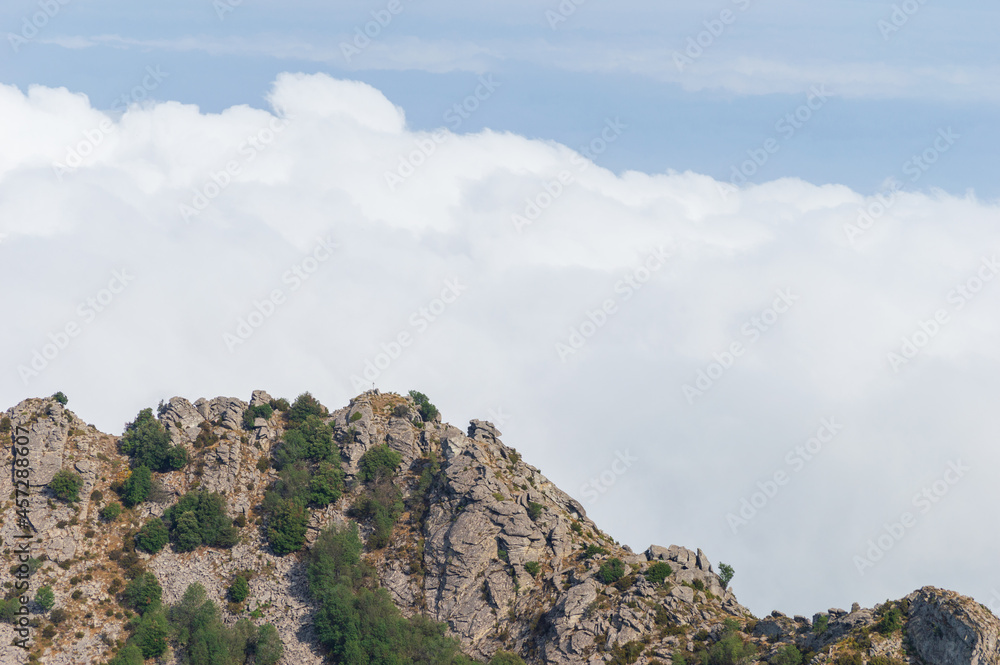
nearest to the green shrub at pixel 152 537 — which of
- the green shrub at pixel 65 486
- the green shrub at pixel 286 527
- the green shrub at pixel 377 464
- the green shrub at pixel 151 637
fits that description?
the green shrub at pixel 65 486

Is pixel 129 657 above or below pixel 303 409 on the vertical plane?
below

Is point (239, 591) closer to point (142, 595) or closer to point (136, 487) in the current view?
point (142, 595)

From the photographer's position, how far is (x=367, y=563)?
139 meters

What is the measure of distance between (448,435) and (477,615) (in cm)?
3265

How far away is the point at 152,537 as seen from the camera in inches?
5389

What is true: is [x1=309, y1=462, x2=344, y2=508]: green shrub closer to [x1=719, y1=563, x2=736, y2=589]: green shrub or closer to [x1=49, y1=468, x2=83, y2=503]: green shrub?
[x1=49, y1=468, x2=83, y2=503]: green shrub

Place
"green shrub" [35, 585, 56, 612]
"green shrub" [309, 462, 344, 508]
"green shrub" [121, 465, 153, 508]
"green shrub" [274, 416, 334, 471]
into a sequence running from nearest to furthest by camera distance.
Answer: "green shrub" [35, 585, 56, 612] < "green shrub" [121, 465, 153, 508] < "green shrub" [309, 462, 344, 508] < "green shrub" [274, 416, 334, 471]

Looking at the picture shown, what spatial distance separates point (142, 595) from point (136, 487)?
1804cm

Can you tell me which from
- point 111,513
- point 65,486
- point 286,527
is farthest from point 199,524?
point 65,486

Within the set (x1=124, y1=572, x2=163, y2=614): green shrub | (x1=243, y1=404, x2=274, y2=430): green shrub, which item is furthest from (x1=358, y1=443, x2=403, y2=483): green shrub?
(x1=124, y1=572, x2=163, y2=614): green shrub

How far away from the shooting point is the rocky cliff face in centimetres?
11994

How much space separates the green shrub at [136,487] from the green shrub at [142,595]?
14.1 m

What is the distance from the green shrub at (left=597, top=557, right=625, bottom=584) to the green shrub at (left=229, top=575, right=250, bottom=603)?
49143 millimetres

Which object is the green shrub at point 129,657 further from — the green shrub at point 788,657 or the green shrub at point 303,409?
the green shrub at point 788,657
